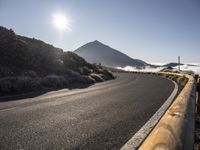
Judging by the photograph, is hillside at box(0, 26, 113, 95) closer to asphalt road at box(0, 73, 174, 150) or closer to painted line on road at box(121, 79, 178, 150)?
asphalt road at box(0, 73, 174, 150)

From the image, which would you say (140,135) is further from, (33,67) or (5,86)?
(33,67)

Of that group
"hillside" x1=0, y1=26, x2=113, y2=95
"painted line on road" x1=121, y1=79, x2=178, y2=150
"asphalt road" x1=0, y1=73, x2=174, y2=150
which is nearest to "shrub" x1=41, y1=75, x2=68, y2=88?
"hillside" x1=0, y1=26, x2=113, y2=95

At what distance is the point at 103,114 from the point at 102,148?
273 centimetres

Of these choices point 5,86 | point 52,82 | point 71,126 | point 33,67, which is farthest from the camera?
point 33,67

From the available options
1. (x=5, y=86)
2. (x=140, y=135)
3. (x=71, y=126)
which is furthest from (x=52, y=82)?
(x=140, y=135)

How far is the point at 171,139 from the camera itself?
60.2 inches

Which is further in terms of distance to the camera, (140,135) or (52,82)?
(52,82)

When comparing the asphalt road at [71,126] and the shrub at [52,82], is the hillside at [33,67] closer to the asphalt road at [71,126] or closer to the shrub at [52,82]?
the shrub at [52,82]

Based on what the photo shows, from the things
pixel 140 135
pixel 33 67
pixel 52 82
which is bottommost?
pixel 140 135

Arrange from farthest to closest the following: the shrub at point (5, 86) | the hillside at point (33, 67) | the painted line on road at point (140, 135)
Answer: the hillside at point (33, 67) → the shrub at point (5, 86) → the painted line on road at point (140, 135)

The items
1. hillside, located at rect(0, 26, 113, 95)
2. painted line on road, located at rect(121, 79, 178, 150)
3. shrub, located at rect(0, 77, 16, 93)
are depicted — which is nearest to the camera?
painted line on road, located at rect(121, 79, 178, 150)

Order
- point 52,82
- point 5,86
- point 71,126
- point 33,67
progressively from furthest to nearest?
point 33,67
point 52,82
point 5,86
point 71,126

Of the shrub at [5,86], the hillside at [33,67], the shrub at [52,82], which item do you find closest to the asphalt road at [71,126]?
the shrub at [5,86]

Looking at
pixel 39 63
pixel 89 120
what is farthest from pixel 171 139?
pixel 39 63
